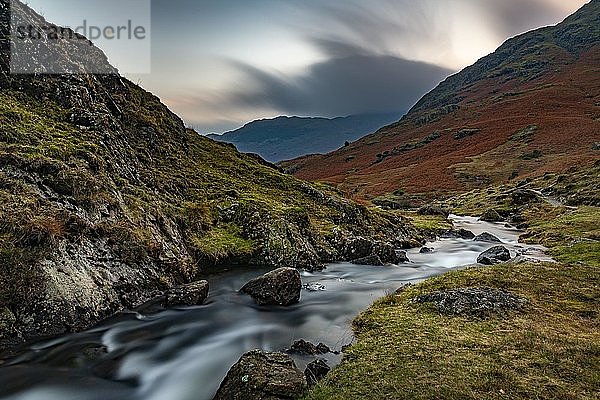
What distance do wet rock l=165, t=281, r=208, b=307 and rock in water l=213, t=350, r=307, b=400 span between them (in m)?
8.68

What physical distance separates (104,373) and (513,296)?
17130 millimetres

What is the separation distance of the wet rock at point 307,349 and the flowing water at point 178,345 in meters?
0.41

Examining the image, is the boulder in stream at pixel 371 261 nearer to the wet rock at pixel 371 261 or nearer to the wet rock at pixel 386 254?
the wet rock at pixel 371 261

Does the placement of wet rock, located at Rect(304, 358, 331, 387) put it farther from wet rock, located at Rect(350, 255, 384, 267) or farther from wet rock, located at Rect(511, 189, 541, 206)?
wet rock, located at Rect(511, 189, 541, 206)

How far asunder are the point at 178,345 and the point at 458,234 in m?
43.1

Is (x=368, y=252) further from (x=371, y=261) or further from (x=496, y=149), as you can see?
(x=496, y=149)

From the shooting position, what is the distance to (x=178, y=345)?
1633 centimetres

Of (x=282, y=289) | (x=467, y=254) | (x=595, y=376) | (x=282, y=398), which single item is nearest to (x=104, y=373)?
(x=282, y=398)

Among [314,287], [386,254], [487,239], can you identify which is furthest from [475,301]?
[487,239]

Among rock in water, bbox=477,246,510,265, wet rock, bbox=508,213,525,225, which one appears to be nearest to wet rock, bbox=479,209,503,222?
wet rock, bbox=508,213,525,225

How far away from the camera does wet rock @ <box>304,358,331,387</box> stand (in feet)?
37.1

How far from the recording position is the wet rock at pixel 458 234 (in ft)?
163

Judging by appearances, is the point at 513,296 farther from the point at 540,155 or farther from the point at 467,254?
the point at 540,155

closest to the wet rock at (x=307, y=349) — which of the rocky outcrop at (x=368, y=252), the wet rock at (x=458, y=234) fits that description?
the rocky outcrop at (x=368, y=252)
